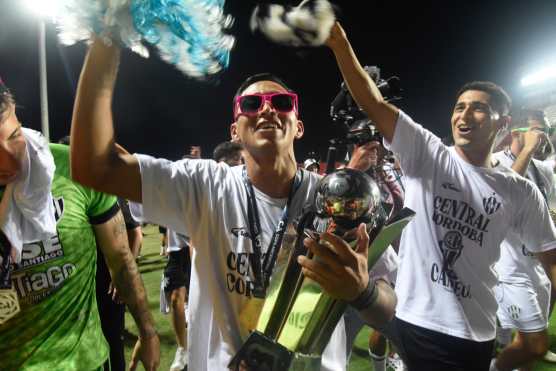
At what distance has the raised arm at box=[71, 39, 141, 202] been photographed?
140cm

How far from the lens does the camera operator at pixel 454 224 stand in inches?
111

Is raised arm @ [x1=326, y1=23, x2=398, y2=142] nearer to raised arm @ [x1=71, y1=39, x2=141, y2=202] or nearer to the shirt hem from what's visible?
the shirt hem

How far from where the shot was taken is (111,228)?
8.05 ft

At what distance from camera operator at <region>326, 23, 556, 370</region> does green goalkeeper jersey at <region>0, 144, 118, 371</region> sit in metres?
1.82

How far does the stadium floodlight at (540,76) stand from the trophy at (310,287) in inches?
946

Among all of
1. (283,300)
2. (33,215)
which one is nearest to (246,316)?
(283,300)

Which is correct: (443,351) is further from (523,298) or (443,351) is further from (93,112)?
(93,112)

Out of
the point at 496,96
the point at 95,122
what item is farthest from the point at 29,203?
the point at 496,96

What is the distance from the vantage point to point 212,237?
185 centimetres

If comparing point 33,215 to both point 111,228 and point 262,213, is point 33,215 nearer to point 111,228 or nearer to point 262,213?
point 111,228

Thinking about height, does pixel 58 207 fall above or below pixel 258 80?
below

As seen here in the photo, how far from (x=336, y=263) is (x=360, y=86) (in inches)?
73.1

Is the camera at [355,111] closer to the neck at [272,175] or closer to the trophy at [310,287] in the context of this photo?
the neck at [272,175]

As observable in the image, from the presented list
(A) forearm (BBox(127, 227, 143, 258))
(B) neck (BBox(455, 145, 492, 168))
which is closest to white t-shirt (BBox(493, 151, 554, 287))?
(B) neck (BBox(455, 145, 492, 168))
